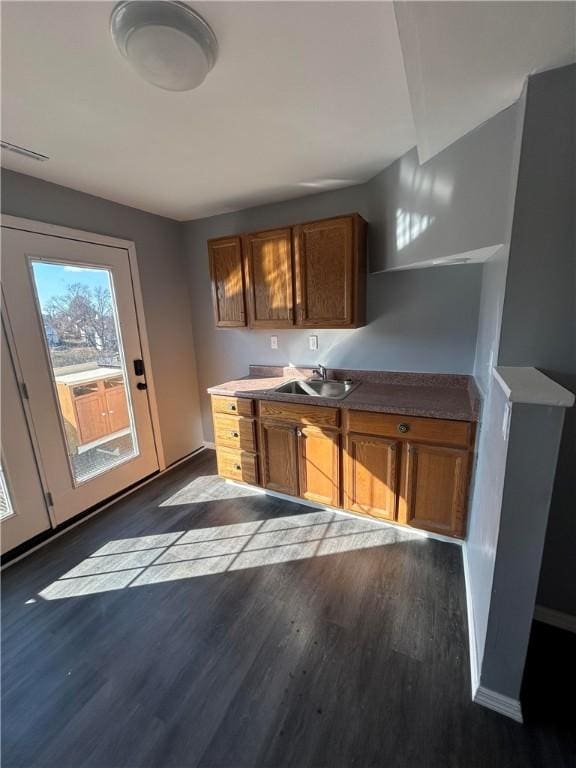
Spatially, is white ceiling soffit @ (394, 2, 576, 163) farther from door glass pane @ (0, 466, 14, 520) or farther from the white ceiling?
door glass pane @ (0, 466, 14, 520)

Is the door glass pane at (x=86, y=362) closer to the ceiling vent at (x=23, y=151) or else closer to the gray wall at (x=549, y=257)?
the ceiling vent at (x=23, y=151)

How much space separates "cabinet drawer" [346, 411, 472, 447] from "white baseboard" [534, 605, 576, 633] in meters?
0.82

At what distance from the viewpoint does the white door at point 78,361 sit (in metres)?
2.09

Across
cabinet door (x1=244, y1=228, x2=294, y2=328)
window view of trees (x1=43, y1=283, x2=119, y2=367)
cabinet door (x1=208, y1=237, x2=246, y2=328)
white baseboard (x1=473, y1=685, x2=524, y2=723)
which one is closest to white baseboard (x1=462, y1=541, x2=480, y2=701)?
white baseboard (x1=473, y1=685, x2=524, y2=723)

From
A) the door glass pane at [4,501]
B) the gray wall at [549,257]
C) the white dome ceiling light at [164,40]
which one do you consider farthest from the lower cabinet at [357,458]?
the white dome ceiling light at [164,40]

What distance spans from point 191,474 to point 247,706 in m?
2.04

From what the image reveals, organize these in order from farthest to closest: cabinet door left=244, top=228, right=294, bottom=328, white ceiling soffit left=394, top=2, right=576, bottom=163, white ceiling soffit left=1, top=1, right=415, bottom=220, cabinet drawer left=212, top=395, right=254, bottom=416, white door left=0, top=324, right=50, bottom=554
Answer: cabinet drawer left=212, top=395, right=254, bottom=416 → cabinet door left=244, top=228, right=294, bottom=328 → white door left=0, top=324, right=50, bottom=554 → white ceiling soffit left=1, top=1, right=415, bottom=220 → white ceiling soffit left=394, top=2, right=576, bottom=163

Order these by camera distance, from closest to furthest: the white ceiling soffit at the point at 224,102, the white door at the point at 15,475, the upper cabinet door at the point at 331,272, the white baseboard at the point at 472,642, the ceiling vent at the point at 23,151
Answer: the white ceiling soffit at the point at 224,102 < the white baseboard at the point at 472,642 < the ceiling vent at the point at 23,151 < the white door at the point at 15,475 < the upper cabinet door at the point at 331,272

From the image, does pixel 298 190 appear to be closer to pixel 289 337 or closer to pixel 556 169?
pixel 289 337

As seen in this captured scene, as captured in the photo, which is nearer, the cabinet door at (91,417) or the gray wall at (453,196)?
the gray wall at (453,196)

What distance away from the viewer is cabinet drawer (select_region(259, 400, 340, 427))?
2.22 m

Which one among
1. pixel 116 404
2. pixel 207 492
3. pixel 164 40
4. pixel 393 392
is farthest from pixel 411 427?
pixel 116 404

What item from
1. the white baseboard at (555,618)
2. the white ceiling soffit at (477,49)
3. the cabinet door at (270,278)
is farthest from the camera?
the cabinet door at (270,278)

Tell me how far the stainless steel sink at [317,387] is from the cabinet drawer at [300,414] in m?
0.20
